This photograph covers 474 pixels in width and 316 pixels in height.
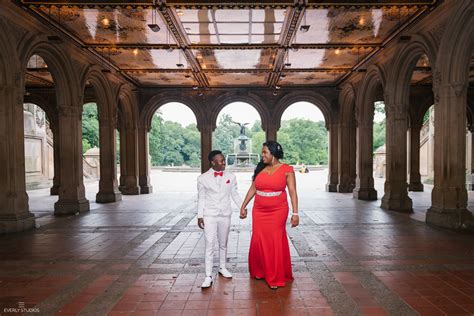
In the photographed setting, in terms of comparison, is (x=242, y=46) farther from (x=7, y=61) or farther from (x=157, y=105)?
(x=157, y=105)

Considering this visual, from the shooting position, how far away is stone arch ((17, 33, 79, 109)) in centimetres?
874

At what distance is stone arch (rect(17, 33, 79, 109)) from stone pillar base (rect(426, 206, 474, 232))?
1026 centimetres

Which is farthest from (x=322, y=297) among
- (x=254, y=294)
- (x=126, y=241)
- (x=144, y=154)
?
(x=144, y=154)

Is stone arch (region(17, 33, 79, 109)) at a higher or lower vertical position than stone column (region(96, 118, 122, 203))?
higher

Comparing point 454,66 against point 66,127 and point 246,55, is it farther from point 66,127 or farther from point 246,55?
point 66,127

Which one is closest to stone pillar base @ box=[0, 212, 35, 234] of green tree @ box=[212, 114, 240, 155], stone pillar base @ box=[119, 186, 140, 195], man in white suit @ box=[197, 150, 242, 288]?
man in white suit @ box=[197, 150, 242, 288]

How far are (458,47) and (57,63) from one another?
1027 centimetres

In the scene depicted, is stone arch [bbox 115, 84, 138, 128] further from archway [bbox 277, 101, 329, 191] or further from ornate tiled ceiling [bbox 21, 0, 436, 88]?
archway [bbox 277, 101, 329, 191]

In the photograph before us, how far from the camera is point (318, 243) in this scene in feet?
22.6

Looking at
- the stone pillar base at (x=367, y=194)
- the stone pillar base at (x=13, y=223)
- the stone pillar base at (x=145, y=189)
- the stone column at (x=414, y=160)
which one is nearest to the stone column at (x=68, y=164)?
the stone pillar base at (x=13, y=223)

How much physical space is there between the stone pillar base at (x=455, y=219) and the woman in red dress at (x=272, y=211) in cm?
546

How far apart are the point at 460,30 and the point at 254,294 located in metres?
7.08

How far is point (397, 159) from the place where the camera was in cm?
1134

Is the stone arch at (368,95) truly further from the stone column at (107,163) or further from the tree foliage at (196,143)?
the tree foliage at (196,143)
